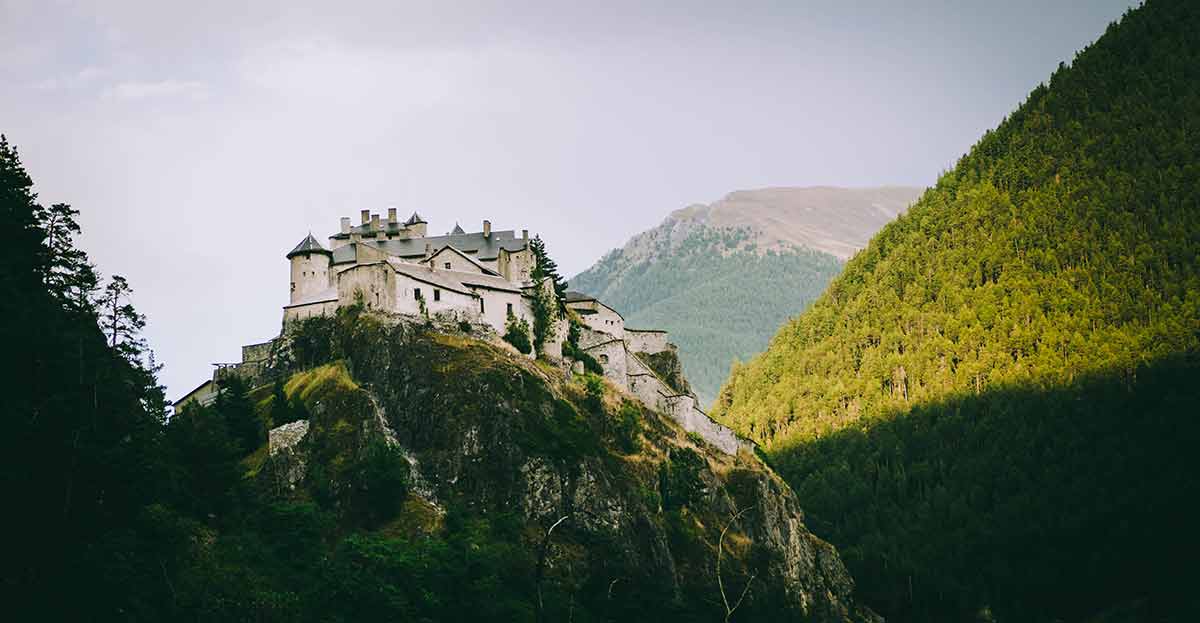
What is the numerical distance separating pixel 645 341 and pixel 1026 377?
55.2m

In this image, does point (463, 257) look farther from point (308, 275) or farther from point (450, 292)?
point (308, 275)

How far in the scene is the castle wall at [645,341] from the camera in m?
118

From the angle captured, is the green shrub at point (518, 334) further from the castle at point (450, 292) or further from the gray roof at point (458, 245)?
the gray roof at point (458, 245)

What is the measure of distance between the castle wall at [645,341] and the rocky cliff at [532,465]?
17.8 m

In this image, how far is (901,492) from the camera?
141 metres

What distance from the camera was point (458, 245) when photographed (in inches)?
4139

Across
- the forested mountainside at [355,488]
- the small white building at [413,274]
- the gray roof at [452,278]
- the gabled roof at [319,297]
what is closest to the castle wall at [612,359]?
the forested mountainside at [355,488]

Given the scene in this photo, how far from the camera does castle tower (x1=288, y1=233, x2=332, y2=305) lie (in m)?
94.2

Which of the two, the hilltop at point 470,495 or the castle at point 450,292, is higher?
the castle at point 450,292

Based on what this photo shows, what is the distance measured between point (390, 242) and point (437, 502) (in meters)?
29.1

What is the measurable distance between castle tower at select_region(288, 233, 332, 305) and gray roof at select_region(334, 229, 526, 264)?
5.14ft

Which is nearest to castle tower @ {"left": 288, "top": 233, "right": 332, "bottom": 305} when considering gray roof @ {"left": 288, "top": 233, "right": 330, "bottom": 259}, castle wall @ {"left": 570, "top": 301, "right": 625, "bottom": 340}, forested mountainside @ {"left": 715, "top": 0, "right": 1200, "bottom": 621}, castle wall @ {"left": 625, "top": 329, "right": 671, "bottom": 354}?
gray roof @ {"left": 288, "top": 233, "right": 330, "bottom": 259}

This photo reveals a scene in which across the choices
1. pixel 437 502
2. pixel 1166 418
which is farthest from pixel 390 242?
pixel 1166 418

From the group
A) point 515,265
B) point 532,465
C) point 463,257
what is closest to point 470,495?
point 532,465
